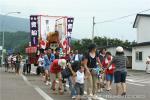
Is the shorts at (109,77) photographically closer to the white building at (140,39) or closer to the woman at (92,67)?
the woman at (92,67)

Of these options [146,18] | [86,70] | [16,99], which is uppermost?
[146,18]

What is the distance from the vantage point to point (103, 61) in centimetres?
1902

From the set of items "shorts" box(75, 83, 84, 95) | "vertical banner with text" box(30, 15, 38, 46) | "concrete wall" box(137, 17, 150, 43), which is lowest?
"shorts" box(75, 83, 84, 95)

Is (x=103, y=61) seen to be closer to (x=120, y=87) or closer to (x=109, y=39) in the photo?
(x=120, y=87)

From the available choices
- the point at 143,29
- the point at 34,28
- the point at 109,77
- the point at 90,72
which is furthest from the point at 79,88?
the point at 143,29

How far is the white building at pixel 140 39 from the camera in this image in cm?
4795

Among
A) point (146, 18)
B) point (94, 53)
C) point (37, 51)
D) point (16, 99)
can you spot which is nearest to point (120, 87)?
point (94, 53)

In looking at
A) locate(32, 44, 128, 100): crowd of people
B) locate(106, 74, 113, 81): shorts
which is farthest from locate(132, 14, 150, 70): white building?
locate(32, 44, 128, 100): crowd of people

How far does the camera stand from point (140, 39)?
190ft

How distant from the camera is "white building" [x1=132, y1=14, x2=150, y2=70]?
157ft

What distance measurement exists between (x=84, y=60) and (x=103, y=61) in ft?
13.2

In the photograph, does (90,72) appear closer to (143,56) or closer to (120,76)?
(120,76)

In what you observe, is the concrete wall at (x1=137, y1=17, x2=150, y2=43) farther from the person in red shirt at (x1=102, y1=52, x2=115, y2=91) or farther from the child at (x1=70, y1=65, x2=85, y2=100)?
the child at (x1=70, y1=65, x2=85, y2=100)

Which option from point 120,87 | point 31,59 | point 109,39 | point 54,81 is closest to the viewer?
point 120,87
